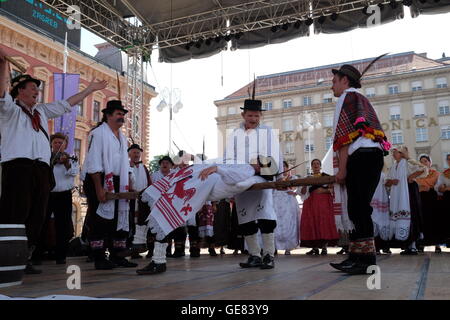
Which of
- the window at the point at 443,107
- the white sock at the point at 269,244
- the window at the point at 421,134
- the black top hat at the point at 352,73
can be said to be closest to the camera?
the black top hat at the point at 352,73

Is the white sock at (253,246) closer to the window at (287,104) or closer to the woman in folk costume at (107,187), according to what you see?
the woman in folk costume at (107,187)

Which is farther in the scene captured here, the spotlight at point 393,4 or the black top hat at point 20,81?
the spotlight at point 393,4

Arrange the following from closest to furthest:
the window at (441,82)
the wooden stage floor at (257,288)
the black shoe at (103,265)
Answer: the wooden stage floor at (257,288), the black shoe at (103,265), the window at (441,82)

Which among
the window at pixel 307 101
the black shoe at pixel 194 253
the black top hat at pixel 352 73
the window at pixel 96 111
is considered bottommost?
the black shoe at pixel 194 253

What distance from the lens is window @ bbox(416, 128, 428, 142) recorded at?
38344mm

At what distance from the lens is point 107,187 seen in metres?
4.09

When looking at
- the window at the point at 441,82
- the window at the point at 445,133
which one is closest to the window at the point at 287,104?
the window at the point at 441,82

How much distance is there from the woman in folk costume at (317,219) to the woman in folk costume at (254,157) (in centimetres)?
297

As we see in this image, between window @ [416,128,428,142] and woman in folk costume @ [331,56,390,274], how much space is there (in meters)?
39.3

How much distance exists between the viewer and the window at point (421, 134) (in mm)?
38344
